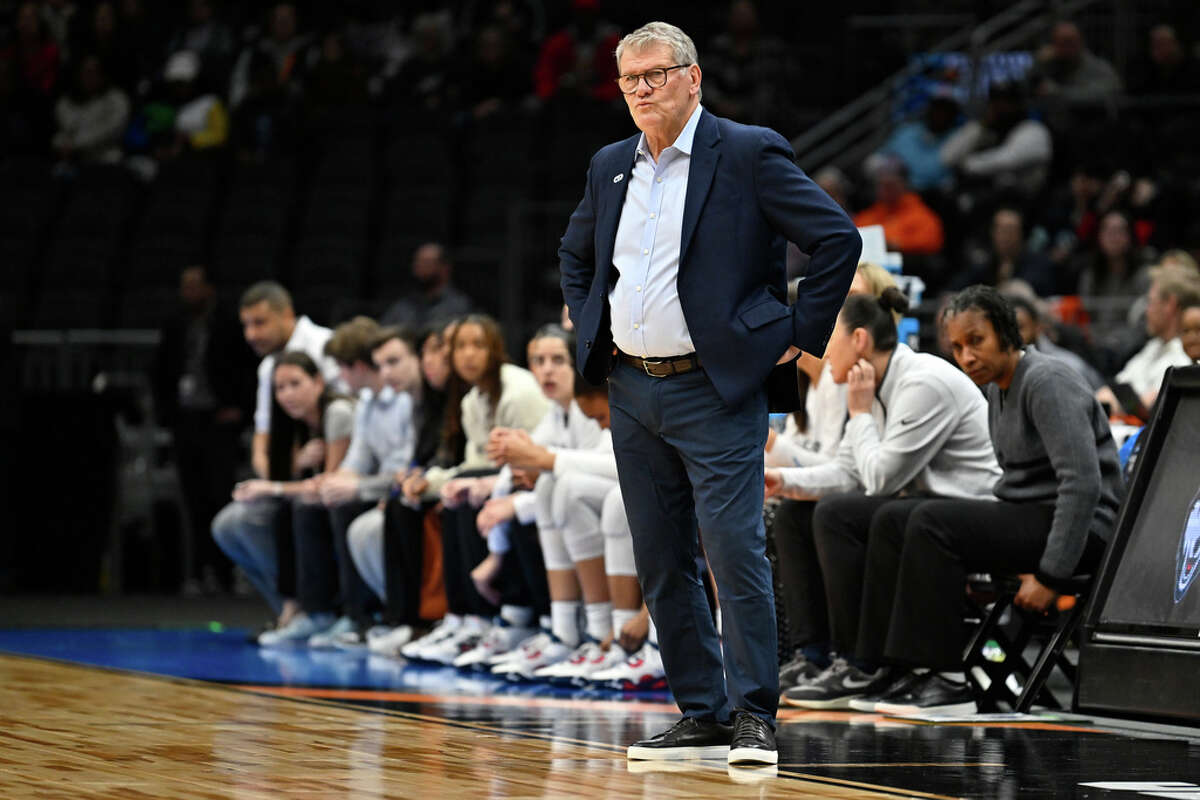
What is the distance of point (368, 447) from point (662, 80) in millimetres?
3939

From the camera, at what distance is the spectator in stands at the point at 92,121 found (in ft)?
44.4

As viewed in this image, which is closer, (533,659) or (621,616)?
(621,616)

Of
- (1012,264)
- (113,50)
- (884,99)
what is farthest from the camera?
(113,50)

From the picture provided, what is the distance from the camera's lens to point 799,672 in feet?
18.0

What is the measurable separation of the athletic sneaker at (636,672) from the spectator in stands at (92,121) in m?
8.77

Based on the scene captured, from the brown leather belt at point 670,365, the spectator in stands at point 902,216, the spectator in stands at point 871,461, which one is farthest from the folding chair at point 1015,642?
the spectator in stands at point 902,216

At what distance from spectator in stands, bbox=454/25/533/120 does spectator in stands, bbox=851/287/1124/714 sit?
781 cm

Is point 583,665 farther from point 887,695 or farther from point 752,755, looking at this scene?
point 752,755

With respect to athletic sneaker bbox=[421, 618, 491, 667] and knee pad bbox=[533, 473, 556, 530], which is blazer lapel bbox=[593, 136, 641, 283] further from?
athletic sneaker bbox=[421, 618, 491, 667]

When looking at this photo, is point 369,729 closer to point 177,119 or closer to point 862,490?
point 862,490

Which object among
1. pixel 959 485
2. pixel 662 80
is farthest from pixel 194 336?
pixel 662 80

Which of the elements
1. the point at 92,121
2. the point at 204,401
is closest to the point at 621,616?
the point at 204,401

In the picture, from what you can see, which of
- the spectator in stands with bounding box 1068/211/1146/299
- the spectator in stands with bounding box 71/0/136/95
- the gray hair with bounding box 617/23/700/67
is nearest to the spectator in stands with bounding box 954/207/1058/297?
the spectator in stands with bounding box 1068/211/1146/299

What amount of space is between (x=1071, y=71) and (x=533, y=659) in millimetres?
5912
